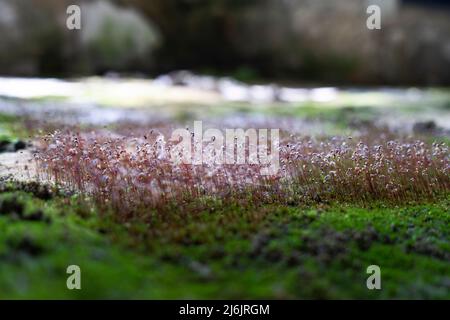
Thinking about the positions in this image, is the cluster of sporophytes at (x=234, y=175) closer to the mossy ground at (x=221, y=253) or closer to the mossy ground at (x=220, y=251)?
the mossy ground at (x=220, y=251)

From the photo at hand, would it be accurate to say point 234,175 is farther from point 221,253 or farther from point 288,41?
point 288,41

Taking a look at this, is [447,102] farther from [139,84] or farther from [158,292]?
[158,292]

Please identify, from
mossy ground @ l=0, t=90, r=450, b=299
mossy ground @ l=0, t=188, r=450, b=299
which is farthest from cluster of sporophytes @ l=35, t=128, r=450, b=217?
mossy ground @ l=0, t=188, r=450, b=299

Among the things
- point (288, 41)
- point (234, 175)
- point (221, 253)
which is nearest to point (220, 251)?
point (221, 253)

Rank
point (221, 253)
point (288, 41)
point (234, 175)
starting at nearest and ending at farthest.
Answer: point (221, 253) → point (234, 175) → point (288, 41)

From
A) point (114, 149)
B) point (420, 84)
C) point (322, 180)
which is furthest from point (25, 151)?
point (420, 84)

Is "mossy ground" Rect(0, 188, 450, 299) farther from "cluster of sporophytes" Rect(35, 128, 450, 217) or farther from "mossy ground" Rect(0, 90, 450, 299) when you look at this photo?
"cluster of sporophytes" Rect(35, 128, 450, 217)

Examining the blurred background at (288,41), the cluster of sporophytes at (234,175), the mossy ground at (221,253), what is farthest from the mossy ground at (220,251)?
the blurred background at (288,41)
